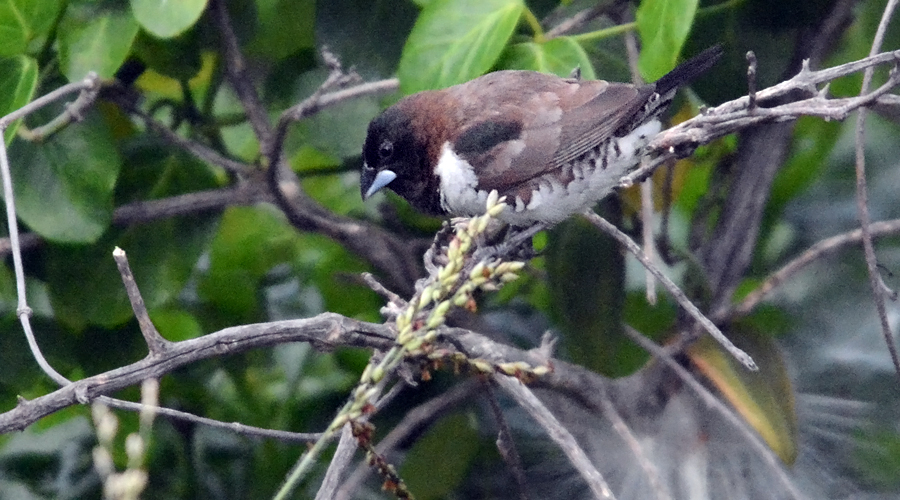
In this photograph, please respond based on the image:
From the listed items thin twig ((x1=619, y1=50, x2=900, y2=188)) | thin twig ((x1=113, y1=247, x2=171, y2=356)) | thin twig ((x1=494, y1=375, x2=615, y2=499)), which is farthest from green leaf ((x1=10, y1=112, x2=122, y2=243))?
thin twig ((x1=619, y1=50, x2=900, y2=188))

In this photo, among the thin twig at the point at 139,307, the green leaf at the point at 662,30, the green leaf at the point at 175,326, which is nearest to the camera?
the thin twig at the point at 139,307

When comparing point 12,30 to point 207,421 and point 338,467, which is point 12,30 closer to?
point 207,421

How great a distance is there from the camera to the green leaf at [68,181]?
1.07 m

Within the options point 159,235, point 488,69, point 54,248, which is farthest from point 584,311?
point 54,248

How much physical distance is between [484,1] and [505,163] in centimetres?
24

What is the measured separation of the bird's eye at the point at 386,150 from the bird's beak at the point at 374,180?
0.03m

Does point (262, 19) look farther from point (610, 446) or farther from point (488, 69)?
point (610, 446)

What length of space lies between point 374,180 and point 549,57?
1.14ft

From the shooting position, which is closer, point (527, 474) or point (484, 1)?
point (484, 1)

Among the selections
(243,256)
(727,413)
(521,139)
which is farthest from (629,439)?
(243,256)

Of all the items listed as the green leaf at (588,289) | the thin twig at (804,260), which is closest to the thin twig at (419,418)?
the green leaf at (588,289)

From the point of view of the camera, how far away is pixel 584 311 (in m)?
1.26

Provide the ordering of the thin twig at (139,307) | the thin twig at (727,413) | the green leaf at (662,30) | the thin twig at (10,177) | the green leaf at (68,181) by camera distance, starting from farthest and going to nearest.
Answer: the thin twig at (727,413), the green leaf at (68,181), the green leaf at (662,30), the thin twig at (10,177), the thin twig at (139,307)

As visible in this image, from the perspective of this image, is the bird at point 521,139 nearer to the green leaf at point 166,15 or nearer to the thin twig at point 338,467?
the green leaf at point 166,15
